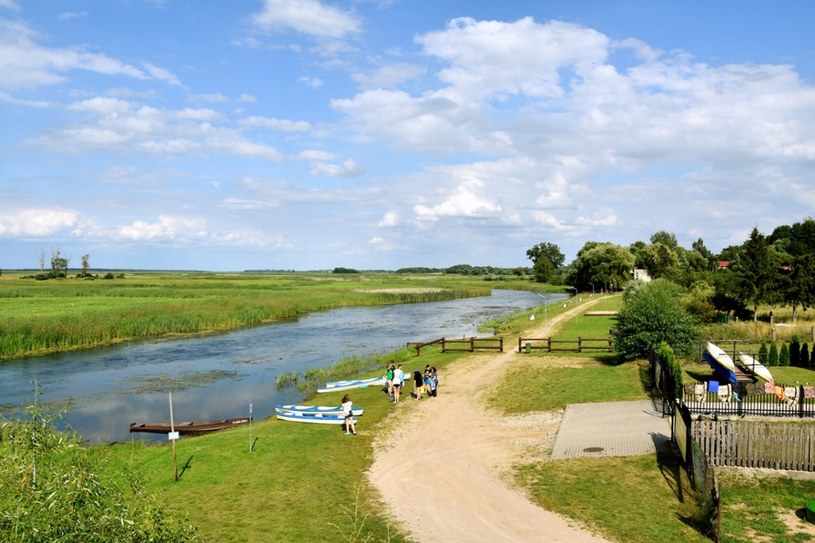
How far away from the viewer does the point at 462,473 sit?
16.9m

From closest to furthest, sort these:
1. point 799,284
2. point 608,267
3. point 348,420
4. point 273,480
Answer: point 273,480, point 348,420, point 799,284, point 608,267

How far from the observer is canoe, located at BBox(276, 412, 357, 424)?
2275 centimetres

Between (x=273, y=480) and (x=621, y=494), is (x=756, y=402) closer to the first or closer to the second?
(x=621, y=494)

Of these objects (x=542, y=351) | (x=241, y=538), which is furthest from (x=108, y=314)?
(x=241, y=538)

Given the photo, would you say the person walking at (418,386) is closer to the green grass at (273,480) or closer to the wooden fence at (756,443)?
the green grass at (273,480)

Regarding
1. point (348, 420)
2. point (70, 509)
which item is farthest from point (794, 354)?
point (70, 509)

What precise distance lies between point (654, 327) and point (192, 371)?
93.5ft

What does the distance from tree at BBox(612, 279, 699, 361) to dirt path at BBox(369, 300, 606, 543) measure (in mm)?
9243

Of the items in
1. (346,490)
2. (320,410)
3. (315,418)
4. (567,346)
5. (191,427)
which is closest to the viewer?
(346,490)

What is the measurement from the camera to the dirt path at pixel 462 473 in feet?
42.8

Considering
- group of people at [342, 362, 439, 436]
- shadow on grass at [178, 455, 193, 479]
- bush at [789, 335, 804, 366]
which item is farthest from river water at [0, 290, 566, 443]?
bush at [789, 335, 804, 366]

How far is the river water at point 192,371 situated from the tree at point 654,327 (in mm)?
10709

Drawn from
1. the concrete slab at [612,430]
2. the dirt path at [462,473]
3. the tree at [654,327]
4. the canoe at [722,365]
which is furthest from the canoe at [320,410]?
the tree at [654,327]

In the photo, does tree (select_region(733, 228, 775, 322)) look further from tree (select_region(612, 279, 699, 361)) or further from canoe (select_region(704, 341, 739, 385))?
canoe (select_region(704, 341, 739, 385))
